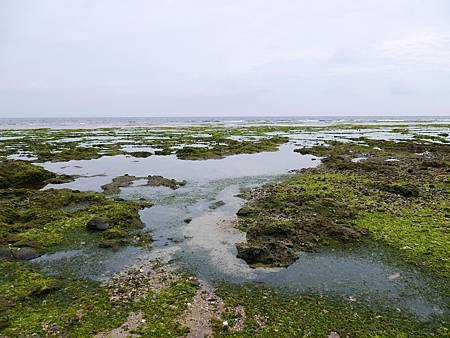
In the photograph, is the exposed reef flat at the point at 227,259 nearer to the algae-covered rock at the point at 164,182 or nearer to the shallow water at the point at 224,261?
the shallow water at the point at 224,261

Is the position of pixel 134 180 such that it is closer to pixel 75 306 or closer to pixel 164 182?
pixel 164 182

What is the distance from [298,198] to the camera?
2264cm

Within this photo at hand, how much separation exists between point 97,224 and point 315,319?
1305 cm

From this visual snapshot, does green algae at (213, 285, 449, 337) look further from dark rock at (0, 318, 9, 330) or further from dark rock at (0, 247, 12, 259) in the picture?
dark rock at (0, 247, 12, 259)

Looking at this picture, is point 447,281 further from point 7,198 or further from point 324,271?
point 7,198

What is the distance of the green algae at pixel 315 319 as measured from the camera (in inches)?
374

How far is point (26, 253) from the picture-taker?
1491cm

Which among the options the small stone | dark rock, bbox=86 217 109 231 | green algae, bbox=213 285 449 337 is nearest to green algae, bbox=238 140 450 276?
the small stone

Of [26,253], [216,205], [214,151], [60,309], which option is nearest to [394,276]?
[60,309]

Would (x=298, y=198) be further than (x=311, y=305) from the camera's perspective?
Yes

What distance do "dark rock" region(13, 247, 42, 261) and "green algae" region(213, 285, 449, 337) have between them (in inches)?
371

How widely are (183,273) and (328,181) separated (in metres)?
18.8

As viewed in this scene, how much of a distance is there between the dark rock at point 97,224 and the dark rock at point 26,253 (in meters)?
3.35

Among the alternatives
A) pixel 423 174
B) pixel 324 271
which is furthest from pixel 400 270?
pixel 423 174
